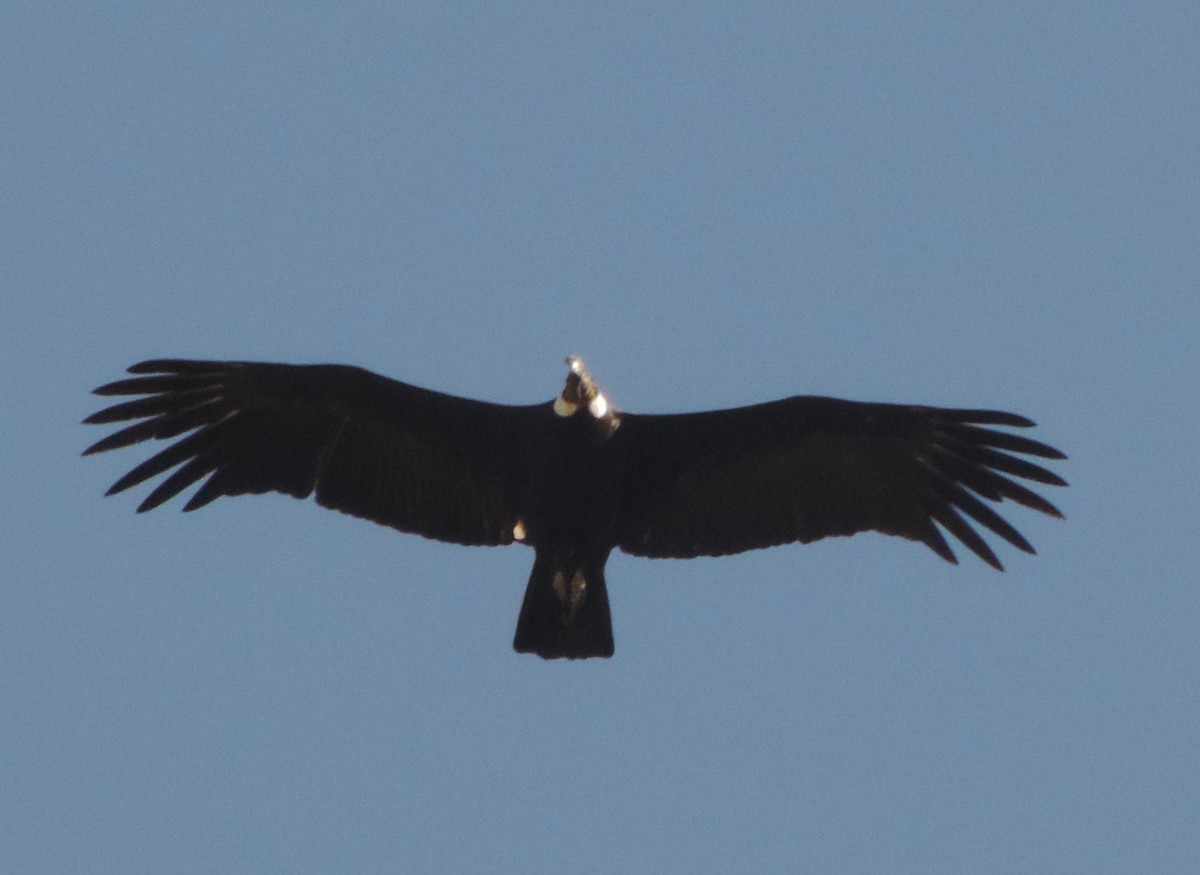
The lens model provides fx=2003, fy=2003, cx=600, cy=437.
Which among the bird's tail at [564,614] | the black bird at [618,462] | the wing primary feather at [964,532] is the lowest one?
the bird's tail at [564,614]

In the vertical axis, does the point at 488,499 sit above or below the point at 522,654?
above

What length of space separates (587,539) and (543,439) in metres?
0.66

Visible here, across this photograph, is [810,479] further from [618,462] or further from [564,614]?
[564,614]

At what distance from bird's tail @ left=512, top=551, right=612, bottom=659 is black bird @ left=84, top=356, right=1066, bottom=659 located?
137 mm

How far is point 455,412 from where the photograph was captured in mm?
12164

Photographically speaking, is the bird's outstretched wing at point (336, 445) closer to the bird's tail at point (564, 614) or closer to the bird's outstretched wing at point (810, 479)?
the bird's tail at point (564, 614)

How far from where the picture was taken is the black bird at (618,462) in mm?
12141

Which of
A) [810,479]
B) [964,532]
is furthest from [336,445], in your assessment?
[964,532]

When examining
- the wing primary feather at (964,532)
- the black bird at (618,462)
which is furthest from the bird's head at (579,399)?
the wing primary feather at (964,532)

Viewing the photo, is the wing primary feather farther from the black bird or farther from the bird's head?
the bird's head

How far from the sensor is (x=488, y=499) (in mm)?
12344

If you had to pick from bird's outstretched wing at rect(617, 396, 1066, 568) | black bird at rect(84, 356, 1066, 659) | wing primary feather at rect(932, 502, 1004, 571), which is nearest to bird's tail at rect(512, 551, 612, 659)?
black bird at rect(84, 356, 1066, 659)

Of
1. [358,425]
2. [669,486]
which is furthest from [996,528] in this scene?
[358,425]

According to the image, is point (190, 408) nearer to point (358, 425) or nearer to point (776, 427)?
point (358, 425)
